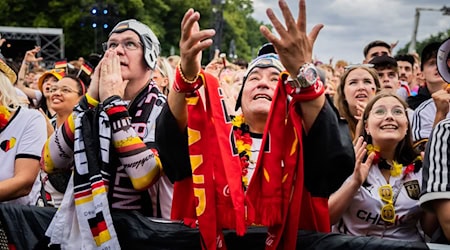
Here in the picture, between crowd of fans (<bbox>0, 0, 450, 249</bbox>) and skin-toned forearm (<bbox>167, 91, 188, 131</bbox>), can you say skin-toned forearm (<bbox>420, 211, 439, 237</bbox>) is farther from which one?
skin-toned forearm (<bbox>167, 91, 188, 131</bbox>)

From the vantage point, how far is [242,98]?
3205mm

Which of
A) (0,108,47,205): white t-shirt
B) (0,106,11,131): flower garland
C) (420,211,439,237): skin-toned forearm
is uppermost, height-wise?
(0,106,11,131): flower garland

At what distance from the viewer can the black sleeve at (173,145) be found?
8.77 feet

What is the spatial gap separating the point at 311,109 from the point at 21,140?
196cm

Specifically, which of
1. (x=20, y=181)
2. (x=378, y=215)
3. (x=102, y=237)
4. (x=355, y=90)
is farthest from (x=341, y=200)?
(x=355, y=90)

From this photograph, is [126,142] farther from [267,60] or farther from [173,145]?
[267,60]

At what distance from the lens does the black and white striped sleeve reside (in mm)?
2521

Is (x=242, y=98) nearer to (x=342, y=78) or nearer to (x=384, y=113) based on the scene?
(x=384, y=113)

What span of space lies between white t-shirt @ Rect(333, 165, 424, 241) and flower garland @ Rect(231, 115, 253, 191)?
54cm

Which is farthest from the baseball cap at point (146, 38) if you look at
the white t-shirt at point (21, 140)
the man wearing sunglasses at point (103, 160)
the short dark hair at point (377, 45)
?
the short dark hair at point (377, 45)

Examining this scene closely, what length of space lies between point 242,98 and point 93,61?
12.4 ft

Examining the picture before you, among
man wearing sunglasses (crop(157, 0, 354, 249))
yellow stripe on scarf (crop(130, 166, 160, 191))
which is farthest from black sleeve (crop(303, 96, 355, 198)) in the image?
yellow stripe on scarf (crop(130, 166, 160, 191))

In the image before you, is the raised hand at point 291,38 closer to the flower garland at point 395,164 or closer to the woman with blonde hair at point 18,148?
the flower garland at point 395,164

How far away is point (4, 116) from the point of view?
3.60m
